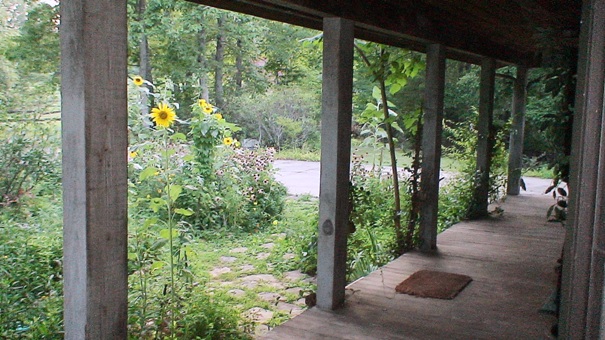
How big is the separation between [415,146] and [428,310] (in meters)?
1.84

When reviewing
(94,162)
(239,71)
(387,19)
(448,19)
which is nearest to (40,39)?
(448,19)

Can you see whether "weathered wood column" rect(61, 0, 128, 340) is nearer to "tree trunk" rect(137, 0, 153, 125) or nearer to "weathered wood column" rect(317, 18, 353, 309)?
"weathered wood column" rect(317, 18, 353, 309)

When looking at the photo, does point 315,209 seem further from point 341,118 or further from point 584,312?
point 584,312

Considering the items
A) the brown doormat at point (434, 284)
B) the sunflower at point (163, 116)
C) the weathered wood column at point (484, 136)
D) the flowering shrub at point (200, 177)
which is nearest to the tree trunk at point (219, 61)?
the flowering shrub at point (200, 177)

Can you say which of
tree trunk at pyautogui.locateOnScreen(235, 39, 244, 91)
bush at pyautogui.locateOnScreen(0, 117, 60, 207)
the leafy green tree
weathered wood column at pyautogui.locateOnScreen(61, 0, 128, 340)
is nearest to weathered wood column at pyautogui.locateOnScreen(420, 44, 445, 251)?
bush at pyautogui.locateOnScreen(0, 117, 60, 207)

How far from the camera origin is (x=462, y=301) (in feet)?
12.7

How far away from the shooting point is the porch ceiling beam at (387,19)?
3.01 metres

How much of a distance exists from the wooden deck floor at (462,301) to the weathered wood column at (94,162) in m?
1.68

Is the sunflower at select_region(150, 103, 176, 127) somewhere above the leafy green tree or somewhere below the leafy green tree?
below

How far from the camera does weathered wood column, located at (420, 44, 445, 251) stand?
16.2 feet

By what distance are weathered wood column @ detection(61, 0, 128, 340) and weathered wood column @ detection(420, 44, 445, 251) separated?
3730 mm

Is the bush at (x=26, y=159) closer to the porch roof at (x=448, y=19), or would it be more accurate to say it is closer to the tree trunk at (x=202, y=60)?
the porch roof at (x=448, y=19)

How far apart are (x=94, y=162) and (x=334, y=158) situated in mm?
2071

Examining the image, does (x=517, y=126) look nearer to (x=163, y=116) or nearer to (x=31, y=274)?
(x=163, y=116)
